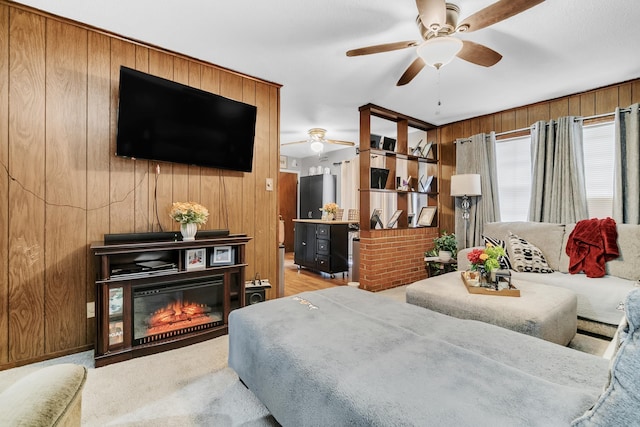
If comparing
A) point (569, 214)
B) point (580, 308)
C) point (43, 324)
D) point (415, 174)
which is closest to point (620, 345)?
point (580, 308)

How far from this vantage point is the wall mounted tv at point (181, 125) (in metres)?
2.27

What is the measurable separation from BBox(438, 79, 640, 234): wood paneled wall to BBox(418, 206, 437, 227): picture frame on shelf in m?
0.24

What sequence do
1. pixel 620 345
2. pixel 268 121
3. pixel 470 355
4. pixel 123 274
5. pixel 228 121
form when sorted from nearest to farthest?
1. pixel 620 345
2. pixel 470 355
3. pixel 123 274
4. pixel 228 121
5. pixel 268 121

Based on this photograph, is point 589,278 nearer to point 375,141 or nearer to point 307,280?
point 375,141

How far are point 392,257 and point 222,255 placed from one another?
7.98 ft

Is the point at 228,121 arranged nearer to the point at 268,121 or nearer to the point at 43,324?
the point at 268,121

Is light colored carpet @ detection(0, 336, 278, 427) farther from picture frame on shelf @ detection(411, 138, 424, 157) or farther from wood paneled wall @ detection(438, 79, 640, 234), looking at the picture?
wood paneled wall @ detection(438, 79, 640, 234)

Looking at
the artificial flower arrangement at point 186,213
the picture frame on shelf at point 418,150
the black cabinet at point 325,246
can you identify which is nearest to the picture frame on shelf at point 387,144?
the picture frame on shelf at point 418,150

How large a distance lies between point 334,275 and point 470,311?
9.39 ft

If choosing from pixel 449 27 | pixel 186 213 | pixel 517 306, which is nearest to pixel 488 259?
pixel 517 306

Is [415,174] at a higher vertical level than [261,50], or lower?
lower

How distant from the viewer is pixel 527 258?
124 inches

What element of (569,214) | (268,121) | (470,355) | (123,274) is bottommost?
(470,355)

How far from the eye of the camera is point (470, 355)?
120 centimetres
